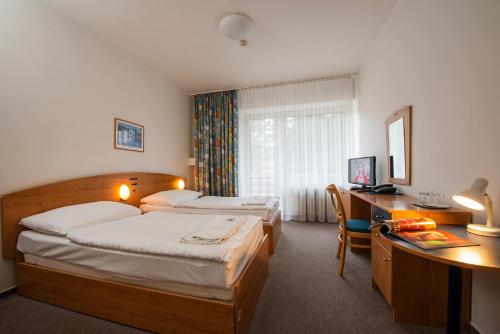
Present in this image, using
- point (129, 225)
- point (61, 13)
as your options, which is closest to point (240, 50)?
point (61, 13)

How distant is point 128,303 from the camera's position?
1.36 metres

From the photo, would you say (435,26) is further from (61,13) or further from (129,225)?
(61,13)

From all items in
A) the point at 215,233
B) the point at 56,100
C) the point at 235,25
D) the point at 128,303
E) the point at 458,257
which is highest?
the point at 235,25

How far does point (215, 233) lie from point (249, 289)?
0.47 metres

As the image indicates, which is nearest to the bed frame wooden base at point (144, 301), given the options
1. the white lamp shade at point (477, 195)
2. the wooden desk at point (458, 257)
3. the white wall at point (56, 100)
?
the white wall at point (56, 100)

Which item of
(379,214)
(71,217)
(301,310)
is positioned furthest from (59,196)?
(379,214)

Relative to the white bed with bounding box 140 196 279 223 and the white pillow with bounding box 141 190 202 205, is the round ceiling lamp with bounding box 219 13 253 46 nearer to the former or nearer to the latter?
the white bed with bounding box 140 196 279 223

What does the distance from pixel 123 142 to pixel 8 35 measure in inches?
53.3

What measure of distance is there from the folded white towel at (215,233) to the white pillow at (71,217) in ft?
3.26

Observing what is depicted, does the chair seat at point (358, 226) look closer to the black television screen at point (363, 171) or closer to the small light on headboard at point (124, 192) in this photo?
the black television screen at point (363, 171)

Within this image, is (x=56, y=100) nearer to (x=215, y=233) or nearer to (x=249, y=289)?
(x=215, y=233)

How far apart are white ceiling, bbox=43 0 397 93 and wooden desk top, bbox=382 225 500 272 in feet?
7.58

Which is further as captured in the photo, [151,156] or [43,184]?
[151,156]

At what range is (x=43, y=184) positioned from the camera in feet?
6.29
